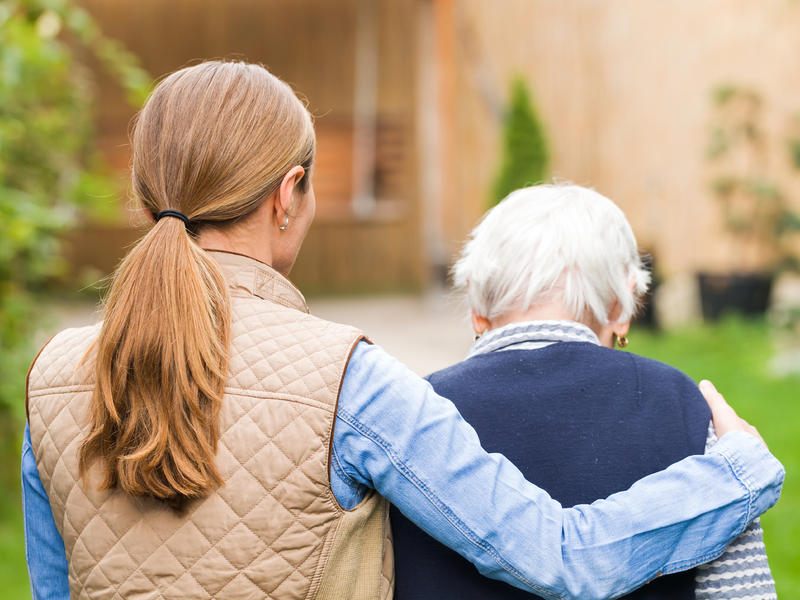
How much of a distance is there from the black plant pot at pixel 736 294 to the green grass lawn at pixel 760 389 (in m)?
0.27

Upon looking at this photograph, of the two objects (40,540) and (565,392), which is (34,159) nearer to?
(40,540)

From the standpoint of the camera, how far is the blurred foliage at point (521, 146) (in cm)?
770

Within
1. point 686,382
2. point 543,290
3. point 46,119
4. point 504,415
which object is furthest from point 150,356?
point 46,119

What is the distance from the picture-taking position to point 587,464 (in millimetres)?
1325

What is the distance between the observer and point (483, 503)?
3.53 feet

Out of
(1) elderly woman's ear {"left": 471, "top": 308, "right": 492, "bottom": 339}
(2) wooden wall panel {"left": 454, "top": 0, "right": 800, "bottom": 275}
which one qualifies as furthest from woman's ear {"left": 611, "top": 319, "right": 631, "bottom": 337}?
(2) wooden wall panel {"left": 454, "top": 0, "right": 800, "bottom": 275}

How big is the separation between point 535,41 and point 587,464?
31.6ft

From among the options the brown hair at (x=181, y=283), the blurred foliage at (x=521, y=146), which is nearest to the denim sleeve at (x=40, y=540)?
the brown hair at (x=181, y=283)

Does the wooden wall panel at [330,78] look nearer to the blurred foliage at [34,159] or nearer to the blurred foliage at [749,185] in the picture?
the blurred foliage at [749,185]

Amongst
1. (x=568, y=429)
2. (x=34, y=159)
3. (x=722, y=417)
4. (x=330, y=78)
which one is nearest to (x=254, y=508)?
(x=568, y=429)

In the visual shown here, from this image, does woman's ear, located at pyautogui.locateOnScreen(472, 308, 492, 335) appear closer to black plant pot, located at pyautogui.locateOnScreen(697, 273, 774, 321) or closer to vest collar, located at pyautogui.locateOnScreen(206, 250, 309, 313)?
vest collar, located at pyautogui.locateOnScreen(206, 250, 309, 313)

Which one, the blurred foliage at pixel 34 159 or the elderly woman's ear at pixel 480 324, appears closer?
the elderly woman's ear at pixel 480 324

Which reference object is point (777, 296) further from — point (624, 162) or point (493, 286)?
point (493, 286)

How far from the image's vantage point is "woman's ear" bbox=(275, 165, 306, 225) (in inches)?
48.1
